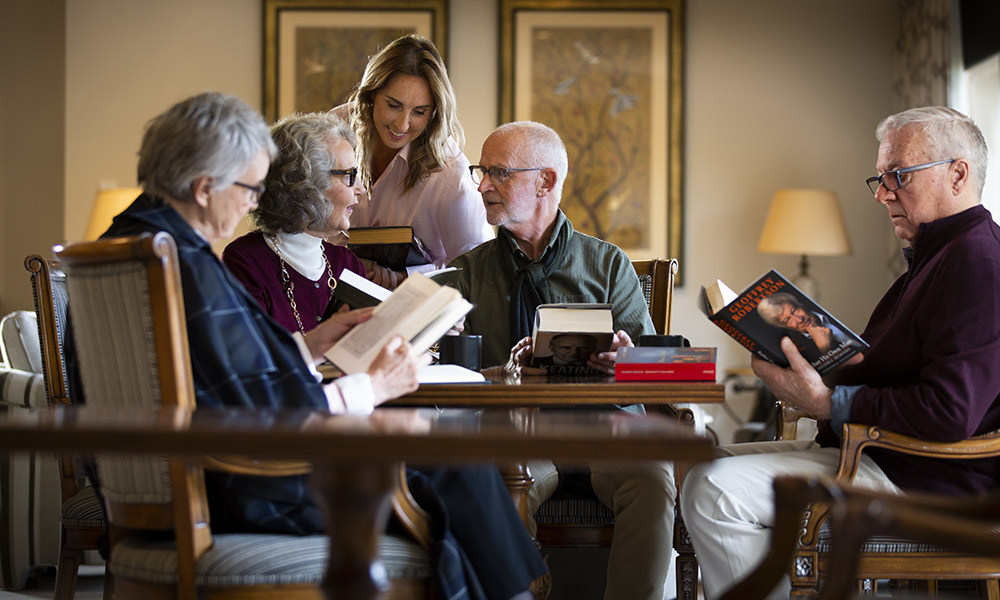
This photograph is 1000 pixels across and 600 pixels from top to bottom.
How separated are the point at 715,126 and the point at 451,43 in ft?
5.34

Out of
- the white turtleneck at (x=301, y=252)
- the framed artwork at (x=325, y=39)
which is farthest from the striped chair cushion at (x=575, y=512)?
the framed artwork at (x=325, y=39)

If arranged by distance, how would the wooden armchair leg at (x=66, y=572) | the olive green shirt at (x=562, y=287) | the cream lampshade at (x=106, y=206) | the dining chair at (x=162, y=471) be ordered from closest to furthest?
the dining chair at (x=162, y=471), the wooden armchair leg at (x=66, y=572), the olive green shirt at (x=562, y=287), the cream lampshade at (x=106, y=206)

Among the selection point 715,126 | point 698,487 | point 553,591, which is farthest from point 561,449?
point 715,126

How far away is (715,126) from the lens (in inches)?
238

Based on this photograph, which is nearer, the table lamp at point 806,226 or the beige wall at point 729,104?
the table lamp at point 806,226

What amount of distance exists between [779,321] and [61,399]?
1.66m

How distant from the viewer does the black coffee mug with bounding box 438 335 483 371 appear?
2.41 meters

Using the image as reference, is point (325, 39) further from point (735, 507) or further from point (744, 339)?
point (735, 507)

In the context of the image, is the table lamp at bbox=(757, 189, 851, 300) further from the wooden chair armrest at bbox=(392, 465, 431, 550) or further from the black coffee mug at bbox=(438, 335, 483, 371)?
the wooden chair armrest at bbox=(392, 465, 431, 550)

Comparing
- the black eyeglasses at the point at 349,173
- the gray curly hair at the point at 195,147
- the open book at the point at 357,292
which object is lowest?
the open book at the point at 357,292

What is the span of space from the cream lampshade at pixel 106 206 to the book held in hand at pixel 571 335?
152 inches

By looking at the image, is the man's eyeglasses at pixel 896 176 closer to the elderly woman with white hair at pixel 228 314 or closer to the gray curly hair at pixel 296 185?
the elderly woman with white hair at pixel 228 314

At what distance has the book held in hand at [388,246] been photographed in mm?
A: 3055

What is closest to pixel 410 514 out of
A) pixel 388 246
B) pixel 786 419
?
pixel 786 419
